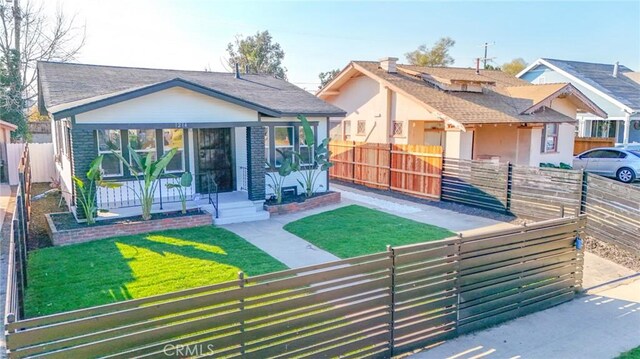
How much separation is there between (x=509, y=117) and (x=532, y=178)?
6.41m

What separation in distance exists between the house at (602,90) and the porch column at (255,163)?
23.4m

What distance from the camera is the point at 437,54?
52312 mm

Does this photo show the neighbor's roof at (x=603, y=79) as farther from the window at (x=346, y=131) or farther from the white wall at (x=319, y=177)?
the white wall at (x=319, y=177)

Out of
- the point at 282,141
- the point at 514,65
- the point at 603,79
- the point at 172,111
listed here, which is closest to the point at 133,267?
the point at 172,111

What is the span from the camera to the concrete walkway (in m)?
5.47

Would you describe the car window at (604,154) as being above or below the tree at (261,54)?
below

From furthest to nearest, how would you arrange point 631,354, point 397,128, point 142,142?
point 397,128 < point 142,142 < point 631,354

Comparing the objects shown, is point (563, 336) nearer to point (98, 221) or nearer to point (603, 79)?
point (98, 221)

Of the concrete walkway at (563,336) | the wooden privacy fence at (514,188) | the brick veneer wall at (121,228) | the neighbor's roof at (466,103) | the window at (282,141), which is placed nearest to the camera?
the concrete walkway at (563,336)

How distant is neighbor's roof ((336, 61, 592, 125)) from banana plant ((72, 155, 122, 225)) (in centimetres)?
1160

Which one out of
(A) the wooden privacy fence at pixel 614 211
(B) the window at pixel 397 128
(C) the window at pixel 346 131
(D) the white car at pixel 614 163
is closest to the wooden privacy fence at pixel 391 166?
(C) the window at pixel 346 131

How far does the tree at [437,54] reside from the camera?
52031 millimetres

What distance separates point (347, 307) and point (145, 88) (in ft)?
28.5

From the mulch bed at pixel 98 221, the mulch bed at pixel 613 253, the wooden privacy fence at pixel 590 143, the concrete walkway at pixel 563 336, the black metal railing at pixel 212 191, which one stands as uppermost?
the wooden privacy fence at pixel 590 143
